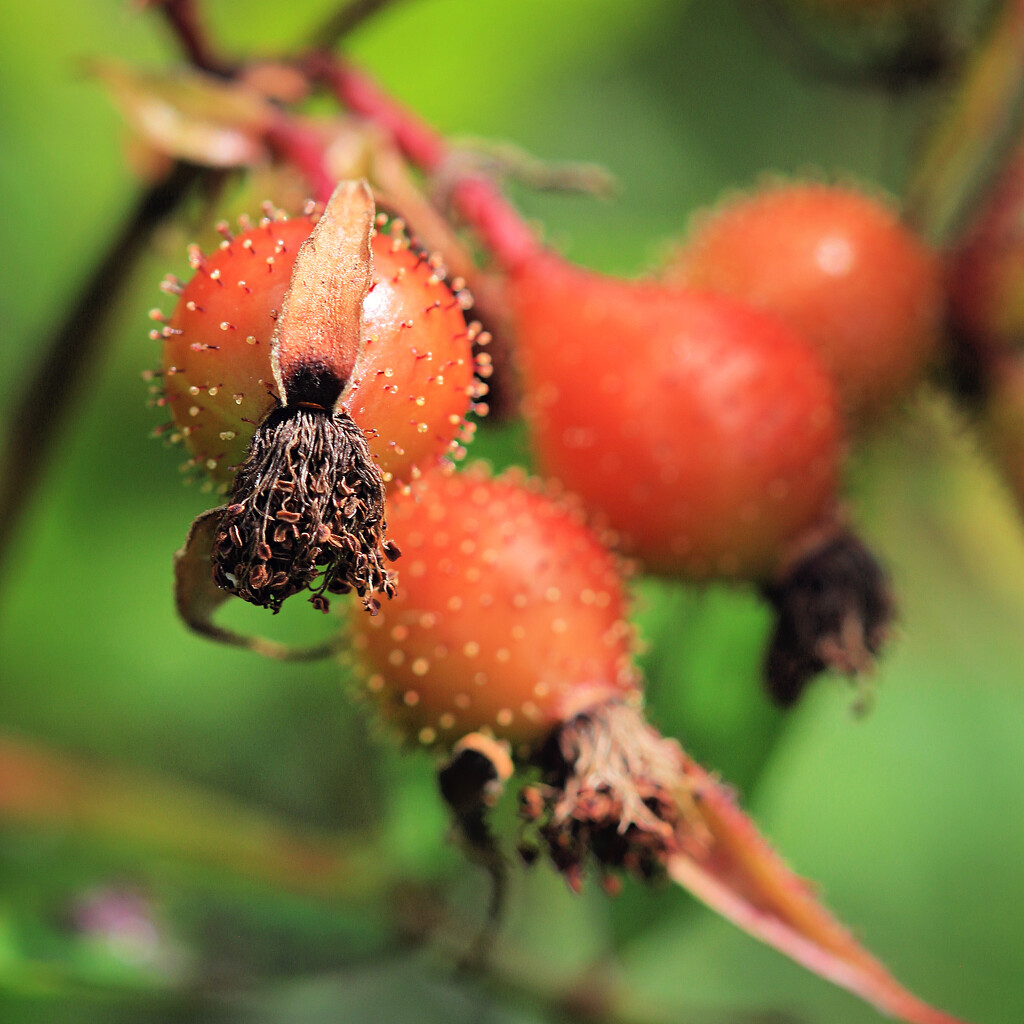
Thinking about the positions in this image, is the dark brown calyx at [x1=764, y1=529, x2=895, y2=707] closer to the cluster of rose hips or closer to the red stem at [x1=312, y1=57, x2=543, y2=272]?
the cluster of rose hips

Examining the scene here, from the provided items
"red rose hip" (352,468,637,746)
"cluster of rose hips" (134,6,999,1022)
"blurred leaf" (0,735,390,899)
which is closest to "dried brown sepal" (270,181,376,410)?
"cluster of rose hips" (134,6,999,1022)

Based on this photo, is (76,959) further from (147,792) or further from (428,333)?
(428,333)

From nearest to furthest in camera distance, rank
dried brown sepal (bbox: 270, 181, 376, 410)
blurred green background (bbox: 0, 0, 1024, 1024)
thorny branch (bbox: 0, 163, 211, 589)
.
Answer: dried brown sepal (bbox: 270, 181, 376, 410), thorny branch (bbox: 0, 163, 211, 589), blurred green background (bbox: 0, 0, 1024, 1024)

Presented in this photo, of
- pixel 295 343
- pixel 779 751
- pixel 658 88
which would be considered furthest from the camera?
pixel 658 88

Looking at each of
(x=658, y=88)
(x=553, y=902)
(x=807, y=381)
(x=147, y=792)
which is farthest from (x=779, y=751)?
(x=658, y=88)

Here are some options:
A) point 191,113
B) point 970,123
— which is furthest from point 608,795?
point 970,123
